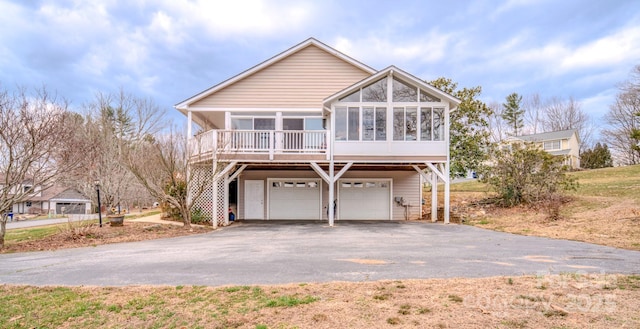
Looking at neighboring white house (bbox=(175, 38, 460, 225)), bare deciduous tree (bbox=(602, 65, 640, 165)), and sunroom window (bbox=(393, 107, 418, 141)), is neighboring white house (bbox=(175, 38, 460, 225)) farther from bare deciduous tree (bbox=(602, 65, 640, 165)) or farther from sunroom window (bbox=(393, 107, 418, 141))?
bare deciduous tree (bbox=(602, 65, 640, 165))

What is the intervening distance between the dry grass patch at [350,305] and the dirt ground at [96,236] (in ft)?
17.0

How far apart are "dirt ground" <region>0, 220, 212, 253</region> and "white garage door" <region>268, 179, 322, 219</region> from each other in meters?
4.33

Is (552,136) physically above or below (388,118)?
above

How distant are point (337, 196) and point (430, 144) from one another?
5281 millimetres

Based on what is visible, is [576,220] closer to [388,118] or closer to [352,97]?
[388,118]

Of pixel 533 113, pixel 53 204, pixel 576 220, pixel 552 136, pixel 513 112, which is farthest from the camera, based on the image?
pixel 533 113

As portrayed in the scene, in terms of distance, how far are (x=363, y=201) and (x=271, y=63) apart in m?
8.09

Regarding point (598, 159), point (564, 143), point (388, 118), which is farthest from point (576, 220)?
point (564, 143)

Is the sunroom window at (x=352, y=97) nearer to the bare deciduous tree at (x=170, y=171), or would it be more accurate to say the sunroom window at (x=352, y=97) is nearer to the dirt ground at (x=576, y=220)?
the bare deciduous tree at (x=170, y=171)

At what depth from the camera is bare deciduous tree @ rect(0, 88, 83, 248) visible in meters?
9.95

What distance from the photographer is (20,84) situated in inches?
456

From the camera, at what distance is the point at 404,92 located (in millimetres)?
14062

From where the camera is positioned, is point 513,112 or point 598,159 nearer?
point 598,159

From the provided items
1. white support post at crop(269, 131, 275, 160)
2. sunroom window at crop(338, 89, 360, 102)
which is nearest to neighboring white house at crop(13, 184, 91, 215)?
white support post at crop(269, 131, 275, 160)
